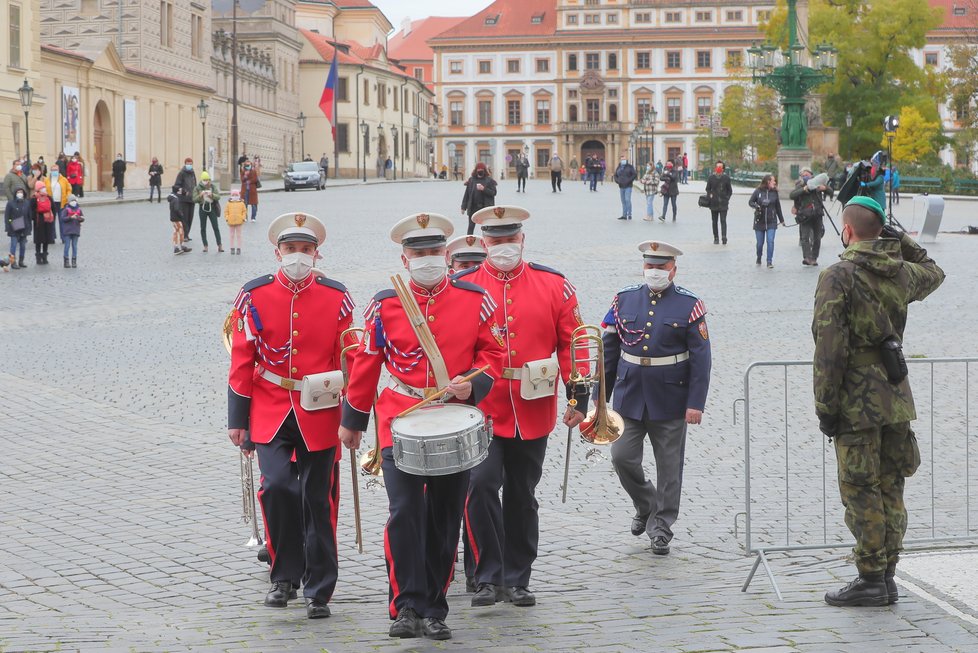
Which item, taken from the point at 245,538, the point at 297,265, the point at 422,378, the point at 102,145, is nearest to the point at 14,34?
the point at 102,145

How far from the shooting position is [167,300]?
19719mm

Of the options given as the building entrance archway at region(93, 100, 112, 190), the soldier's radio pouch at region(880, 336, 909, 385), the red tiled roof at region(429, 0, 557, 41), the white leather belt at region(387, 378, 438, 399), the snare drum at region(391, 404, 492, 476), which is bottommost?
the snare drum at region(391, 404, 492, 476)

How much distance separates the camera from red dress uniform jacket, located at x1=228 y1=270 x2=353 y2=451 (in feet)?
21.7

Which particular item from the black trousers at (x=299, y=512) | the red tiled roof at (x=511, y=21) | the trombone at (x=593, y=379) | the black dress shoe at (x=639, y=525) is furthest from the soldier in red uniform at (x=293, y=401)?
the red tiled roof at (x=511, y=21)

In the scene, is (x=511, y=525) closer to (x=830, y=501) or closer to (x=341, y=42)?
(x=830, y=501)

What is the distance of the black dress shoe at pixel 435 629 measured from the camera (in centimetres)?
605

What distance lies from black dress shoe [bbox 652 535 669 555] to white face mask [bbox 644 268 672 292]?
1.36 metres

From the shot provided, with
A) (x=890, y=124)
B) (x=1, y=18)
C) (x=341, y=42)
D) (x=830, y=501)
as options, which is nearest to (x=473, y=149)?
(x=341, y=42)

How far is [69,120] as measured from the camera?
50219 millimetres

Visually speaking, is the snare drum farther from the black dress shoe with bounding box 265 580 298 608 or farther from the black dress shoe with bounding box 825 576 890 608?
the black dress shoe with bounding box 825 576 890 608

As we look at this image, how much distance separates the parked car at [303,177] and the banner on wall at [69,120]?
9.74 metres

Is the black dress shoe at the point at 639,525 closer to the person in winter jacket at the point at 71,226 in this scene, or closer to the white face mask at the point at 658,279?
the white face mask at the point at 658,279

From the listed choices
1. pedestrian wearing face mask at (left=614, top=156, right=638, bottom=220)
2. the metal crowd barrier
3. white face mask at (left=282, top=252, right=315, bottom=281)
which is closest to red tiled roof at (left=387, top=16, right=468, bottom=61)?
pedestrian wearing face mask at (left=614, top=156, right=638, bottom=220)

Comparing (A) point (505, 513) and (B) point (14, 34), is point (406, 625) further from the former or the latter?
(B) point (14, 34)
